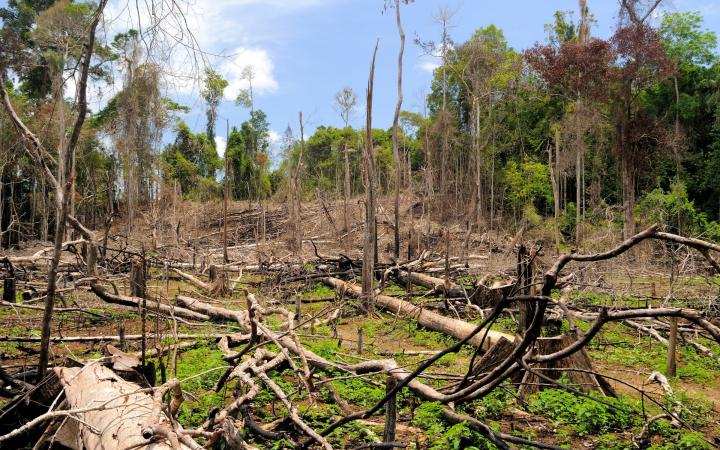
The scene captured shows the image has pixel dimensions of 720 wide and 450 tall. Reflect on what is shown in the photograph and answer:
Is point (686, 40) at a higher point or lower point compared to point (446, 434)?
higher

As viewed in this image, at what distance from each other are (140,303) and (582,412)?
19.6 ft

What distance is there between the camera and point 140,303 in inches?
301

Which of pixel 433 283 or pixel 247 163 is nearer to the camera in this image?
pixel 433 283

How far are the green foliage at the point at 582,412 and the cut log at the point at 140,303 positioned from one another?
4686 mm

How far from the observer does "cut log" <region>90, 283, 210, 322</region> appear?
7.91 meters

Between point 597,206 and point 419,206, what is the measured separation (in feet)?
38.9

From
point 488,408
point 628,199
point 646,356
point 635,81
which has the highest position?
point 635,81

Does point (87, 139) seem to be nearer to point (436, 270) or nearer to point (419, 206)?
point (419, 206)

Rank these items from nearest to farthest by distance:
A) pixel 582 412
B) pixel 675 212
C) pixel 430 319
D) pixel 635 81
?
1. pixel 582 412
2. pixel 430 319
3. pixel 675 212
4. pixel 635 81

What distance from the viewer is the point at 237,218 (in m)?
33.8

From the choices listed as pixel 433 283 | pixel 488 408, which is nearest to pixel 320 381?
pixel 488 408

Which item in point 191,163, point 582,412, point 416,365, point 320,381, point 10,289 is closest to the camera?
point 320,381

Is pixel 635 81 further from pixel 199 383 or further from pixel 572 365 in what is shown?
pixel 199 383

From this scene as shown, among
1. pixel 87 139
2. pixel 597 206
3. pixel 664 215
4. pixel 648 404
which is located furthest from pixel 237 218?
pixel 648 404
